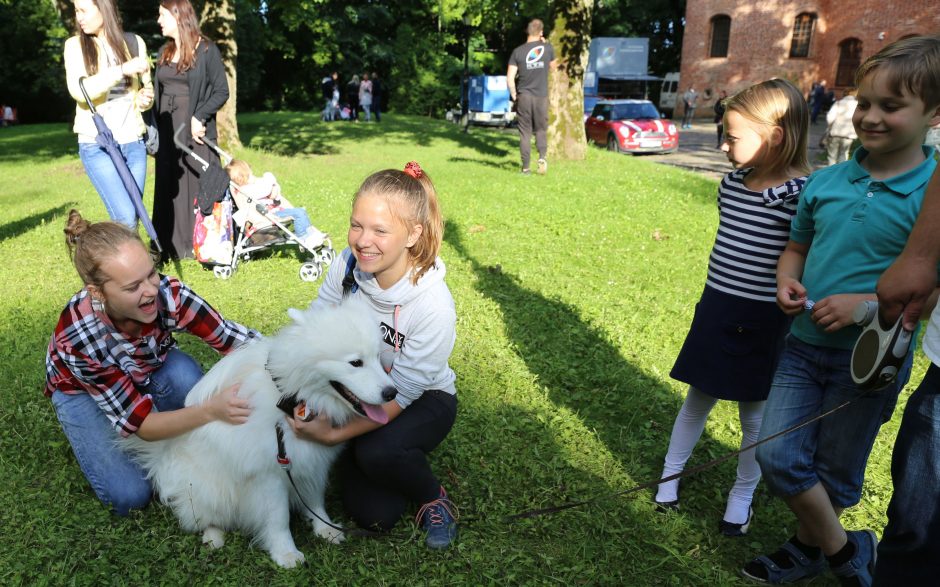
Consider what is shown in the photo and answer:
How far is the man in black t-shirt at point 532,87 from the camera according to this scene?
11.8m

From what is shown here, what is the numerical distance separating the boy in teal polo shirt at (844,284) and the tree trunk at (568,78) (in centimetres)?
1165

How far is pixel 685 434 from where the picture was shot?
3117 millimetres

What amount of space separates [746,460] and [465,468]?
139 cm

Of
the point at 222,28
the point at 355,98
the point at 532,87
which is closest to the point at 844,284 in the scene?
the point at 532,87

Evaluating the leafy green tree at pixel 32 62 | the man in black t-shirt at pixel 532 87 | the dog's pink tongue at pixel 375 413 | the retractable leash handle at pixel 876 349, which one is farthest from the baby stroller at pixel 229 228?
the leafy green tree at pixel 32 62

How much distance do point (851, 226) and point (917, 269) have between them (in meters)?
0.52

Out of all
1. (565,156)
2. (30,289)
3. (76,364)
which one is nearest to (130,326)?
(76,364)

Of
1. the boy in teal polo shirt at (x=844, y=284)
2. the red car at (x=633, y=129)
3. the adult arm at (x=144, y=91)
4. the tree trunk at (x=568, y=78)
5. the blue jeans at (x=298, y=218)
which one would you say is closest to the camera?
the boy in teal polo shirt at (x=844, y=284)

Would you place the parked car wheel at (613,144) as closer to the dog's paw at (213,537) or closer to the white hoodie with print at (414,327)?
the white hoodie with print at (414,327)

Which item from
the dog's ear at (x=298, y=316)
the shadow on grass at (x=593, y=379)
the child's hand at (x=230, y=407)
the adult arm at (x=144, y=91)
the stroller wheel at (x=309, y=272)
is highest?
the adult arm at (x=144, y=91)

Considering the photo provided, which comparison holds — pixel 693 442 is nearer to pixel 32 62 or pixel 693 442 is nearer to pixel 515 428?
pixel 515 428

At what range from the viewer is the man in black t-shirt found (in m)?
11.8

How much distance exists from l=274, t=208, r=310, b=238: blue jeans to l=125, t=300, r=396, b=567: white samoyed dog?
12.1 feet

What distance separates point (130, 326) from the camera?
279 centimetres
